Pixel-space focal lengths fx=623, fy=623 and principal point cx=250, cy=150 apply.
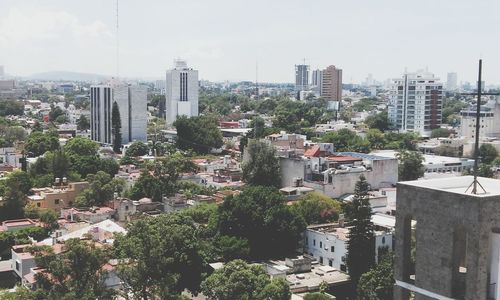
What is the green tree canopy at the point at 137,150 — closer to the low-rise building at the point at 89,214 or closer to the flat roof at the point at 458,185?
the low-rise building at the point at 89,214

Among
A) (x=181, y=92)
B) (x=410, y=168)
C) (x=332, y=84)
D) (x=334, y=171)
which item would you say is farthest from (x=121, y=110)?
(x=332, y=84)

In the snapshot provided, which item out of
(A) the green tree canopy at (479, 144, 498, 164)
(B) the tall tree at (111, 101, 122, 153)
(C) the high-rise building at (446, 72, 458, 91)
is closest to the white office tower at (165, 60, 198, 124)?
(B) the tall tree at (111, 101, 122, 153)

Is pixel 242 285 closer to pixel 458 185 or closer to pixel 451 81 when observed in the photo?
pixel 458 185

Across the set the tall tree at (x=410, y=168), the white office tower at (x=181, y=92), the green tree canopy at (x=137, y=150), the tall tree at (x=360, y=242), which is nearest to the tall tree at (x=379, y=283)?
the tall tree at (x=360, y=242)

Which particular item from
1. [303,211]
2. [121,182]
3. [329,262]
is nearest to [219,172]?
[121,182]

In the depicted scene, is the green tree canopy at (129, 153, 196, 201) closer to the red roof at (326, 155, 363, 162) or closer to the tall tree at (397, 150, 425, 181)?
the red roof at (326, 155, 363, 162)

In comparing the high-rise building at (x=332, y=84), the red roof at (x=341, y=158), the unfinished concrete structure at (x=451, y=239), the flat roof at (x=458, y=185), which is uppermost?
the high-rise building at (x=332, y=84)

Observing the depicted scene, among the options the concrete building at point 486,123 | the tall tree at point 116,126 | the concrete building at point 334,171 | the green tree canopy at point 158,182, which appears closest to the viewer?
the concrete building at point 334,171
